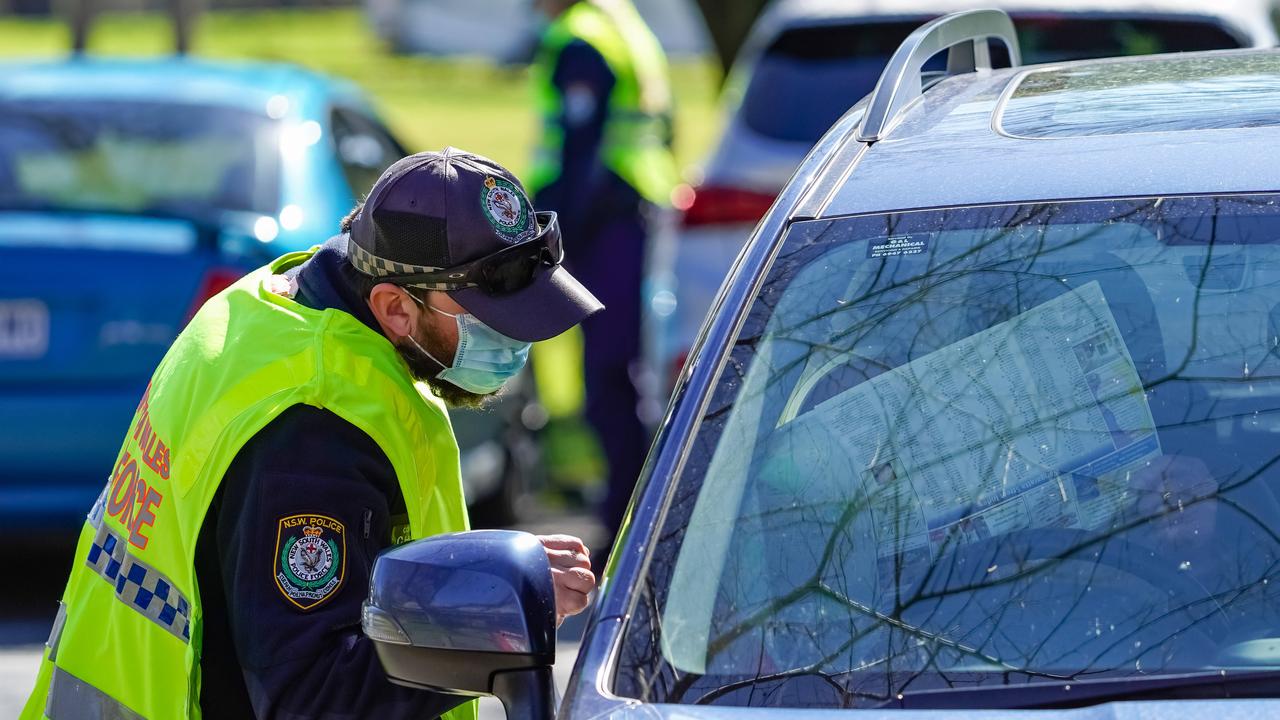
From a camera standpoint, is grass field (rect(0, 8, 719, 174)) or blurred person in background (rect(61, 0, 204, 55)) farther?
grass field (rect(0, 8, 719, 174))

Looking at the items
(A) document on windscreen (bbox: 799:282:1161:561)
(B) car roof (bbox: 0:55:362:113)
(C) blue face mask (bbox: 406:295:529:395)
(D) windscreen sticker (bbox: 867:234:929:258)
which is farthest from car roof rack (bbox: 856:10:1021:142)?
(B) car roof (bbox: 0:55:362:113)

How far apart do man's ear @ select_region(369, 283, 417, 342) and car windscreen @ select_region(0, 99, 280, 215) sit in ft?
11.4

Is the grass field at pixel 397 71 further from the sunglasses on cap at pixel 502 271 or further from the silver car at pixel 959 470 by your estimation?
the silver car at pixel 959 470

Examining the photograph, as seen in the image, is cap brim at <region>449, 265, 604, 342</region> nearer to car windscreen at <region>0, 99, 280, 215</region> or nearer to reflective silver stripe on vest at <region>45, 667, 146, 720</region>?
reflective silver stripe on vest at <region>45, 667, 146, 720</region>

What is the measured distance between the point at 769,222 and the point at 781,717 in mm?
817

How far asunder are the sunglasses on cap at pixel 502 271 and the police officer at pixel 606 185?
430 cm

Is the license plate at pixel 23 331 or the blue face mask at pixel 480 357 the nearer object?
the blue face mask at pixel 480 357

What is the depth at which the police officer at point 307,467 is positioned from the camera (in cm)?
236

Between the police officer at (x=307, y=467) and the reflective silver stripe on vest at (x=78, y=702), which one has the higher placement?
the police officer at (x=307, y=467)

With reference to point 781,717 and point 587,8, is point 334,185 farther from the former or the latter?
point 781,717

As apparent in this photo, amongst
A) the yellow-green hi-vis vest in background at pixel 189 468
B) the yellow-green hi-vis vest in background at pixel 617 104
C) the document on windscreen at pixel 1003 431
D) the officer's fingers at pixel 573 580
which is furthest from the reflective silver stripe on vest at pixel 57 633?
the yellow-green hi-vis vest in background at pixel 617 104

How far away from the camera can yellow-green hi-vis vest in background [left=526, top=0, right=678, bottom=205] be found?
7137 millimetres

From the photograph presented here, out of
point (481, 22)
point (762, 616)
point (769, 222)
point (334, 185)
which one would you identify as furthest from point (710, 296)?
point (481, 22)

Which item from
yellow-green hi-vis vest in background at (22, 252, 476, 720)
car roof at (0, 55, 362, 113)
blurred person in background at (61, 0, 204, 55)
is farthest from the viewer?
blurred person in background at (61, 0, 204, 55)
